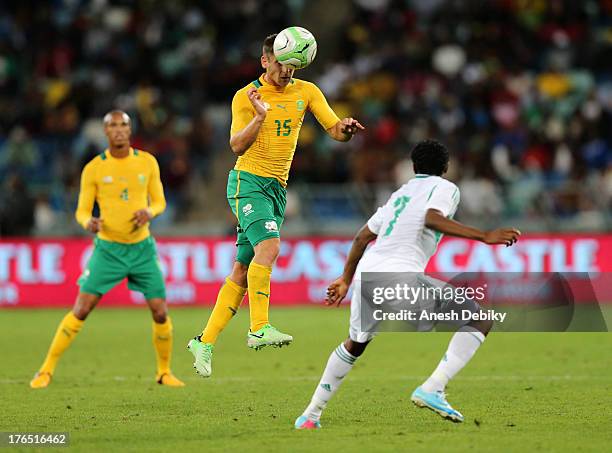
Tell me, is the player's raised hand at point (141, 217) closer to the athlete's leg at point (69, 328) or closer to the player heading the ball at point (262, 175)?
the athlete's leg at point (69, 328)

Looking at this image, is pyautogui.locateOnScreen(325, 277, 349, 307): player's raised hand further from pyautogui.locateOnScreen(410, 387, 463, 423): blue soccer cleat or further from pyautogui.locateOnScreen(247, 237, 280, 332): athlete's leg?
pyautogui.locateOnScreen(247, 237, 280, 332): athlete's leg

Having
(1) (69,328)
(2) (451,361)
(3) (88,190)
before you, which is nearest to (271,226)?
(2) (451,361)

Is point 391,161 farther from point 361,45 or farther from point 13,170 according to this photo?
point 13,170

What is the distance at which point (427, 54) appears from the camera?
2447 cm

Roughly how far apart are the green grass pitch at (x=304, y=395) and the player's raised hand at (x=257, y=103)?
7.53ft

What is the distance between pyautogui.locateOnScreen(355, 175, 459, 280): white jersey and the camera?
27.0 feet

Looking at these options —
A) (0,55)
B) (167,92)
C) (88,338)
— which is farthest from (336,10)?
(88,338)

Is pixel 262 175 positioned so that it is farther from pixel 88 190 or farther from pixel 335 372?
pixel 88 190

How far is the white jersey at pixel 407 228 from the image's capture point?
8219 millimetres

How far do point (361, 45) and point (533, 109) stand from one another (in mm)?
4090

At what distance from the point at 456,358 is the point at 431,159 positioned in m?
1.38

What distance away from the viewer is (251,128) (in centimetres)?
886

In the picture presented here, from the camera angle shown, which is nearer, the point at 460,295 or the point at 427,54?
the point at 460,295

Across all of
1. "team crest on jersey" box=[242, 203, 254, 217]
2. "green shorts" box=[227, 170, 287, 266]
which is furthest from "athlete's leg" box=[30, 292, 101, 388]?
"team crest on jersey" box=[242, 203, 254, 217]
